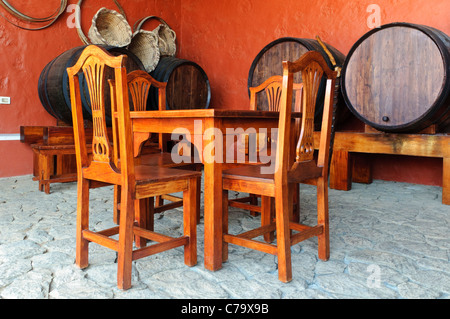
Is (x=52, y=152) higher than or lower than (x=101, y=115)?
lower

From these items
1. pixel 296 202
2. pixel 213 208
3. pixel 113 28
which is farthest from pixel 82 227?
pixel 113 28

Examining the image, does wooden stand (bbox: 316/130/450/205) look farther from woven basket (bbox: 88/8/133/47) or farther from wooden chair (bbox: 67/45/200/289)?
woven basket (bbox: 88/8/133/47)

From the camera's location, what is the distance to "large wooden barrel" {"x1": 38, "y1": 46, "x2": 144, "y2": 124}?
148 inches

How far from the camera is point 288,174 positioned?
1681 millimetres

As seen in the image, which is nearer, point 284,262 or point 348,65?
point 284,262

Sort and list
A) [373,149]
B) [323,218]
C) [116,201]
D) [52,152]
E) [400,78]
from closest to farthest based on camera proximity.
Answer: [323,218] < [116,201] < [400,78] < [373,149] < [52,152]

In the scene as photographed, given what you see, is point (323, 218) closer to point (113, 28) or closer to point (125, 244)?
point (125, 244)

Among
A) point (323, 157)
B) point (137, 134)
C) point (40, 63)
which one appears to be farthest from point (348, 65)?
point (40, 63)

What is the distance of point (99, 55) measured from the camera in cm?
152

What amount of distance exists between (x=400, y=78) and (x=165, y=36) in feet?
11.0

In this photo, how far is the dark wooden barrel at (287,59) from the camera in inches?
145

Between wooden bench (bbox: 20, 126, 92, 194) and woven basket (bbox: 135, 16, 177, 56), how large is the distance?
172 centimetres

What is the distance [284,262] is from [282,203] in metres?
0.24

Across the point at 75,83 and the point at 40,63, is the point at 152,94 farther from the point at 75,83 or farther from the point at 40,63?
the point at 75,83
